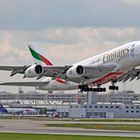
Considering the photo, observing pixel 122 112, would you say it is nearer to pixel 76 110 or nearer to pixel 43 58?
pixel 76 110

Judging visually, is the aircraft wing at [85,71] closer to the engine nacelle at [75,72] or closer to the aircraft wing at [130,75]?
the engine nacelle at [75,72]

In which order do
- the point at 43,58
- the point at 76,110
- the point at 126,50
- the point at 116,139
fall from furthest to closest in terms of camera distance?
the point at 76,110, the point at 43,58, the point at 126,50, the point at 116,139

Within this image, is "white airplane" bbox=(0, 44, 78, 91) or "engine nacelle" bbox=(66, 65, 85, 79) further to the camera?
"white airplane" bbox=(0, 44, 78, 91)

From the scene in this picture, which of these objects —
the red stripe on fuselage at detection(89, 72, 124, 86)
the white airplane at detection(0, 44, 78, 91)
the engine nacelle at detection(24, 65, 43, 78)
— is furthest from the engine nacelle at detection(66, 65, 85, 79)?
the white airplane at detection(0, 44, 78, 91)

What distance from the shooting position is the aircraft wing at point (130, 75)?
77569 mm

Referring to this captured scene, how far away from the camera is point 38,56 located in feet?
294

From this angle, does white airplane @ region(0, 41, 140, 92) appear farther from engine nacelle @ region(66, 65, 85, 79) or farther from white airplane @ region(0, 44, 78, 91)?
white airplane @ region(0, 44, 78, 91)

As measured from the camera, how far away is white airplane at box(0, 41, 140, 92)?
2785 inches

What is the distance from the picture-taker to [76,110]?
559 feet

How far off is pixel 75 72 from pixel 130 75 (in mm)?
8279

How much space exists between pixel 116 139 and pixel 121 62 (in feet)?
61.6

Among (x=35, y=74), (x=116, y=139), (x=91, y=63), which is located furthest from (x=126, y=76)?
(x=116, y=139)

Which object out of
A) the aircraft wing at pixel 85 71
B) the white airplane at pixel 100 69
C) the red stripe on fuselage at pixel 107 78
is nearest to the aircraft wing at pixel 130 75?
the white airplane at pixel 100 69

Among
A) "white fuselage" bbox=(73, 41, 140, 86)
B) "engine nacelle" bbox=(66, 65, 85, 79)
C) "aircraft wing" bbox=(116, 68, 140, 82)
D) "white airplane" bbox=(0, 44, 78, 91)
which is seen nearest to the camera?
"white fuselage" bbox=(73, 41, 140, 86)
